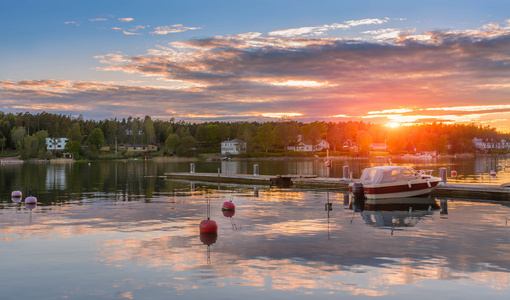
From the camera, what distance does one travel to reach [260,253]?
19.6m

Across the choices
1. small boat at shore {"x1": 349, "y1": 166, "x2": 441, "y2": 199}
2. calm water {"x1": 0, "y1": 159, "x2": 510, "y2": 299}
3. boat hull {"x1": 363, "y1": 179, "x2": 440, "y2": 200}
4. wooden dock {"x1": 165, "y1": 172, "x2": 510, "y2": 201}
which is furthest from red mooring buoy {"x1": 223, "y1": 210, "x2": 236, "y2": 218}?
wooden dock {"x1": 165, "y1": 172, "x2": 510, "y2": 201}

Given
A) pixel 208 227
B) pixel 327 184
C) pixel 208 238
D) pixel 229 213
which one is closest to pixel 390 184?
pixel 327 184

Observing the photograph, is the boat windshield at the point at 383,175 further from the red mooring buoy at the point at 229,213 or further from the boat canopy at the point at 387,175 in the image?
the red mooring buoy at the point at 229,213

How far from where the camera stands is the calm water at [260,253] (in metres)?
14.8

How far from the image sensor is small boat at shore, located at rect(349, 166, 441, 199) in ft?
125

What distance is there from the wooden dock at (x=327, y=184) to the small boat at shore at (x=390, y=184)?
2.90 m

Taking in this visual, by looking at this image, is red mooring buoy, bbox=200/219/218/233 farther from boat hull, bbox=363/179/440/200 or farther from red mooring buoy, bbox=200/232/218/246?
boat hull, bbox=363/179/440/200

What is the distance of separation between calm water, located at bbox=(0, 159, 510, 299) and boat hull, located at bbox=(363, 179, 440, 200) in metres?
3.75

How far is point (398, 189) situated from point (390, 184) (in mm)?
1068

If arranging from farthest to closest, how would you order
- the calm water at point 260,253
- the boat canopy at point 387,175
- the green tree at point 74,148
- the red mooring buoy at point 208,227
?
1. the green tree at point 74,148
2. the boat canopy at point 387,175
3. the red mooring buoy at point 208,227
4. the calm water at point 260,253

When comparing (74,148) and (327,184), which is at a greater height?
(74,148)

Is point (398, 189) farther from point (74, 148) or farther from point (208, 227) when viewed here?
point (74, 148)

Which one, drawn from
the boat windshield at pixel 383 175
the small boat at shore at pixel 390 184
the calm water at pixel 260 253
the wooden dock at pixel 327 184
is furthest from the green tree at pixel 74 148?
the boat windshield at pixel 383 175

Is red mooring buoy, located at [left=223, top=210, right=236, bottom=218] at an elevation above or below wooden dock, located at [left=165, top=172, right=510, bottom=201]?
below
